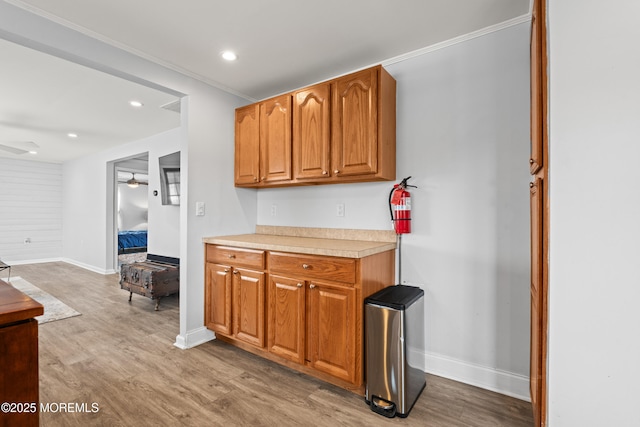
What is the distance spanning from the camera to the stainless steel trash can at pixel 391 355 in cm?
184

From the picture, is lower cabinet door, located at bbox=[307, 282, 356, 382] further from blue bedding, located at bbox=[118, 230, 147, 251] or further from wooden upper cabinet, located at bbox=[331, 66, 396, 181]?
blue bedding, located at bbox=[118, 230, 147, 251]

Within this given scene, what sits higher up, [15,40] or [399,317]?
[15,40]

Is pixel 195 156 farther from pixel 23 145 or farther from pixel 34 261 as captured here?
pixel 34 261

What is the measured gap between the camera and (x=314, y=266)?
2168 millimetres

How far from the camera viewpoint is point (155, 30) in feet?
7.11

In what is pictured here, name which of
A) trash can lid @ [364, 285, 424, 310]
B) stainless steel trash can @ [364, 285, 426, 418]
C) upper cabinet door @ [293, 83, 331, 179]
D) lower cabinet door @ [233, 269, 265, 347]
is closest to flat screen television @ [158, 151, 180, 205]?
lower cabinet door @ [233, 269, 265, 347]

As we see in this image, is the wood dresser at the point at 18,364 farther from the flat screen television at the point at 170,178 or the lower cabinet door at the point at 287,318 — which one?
the flat screen television at the point at 170,178

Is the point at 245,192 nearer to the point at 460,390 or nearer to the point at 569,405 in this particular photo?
the point at 460,390

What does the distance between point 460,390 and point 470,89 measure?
211 centimetres

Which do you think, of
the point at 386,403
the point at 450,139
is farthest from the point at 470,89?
the point at 386,403

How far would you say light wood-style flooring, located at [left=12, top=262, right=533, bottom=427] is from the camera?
182cm

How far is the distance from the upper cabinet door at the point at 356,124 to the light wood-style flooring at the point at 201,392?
1600 millimetres

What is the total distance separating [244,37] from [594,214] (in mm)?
2308

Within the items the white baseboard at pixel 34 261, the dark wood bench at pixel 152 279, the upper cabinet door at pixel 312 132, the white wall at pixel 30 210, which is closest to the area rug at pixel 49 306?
the dark wood bench at pixel 152 279
